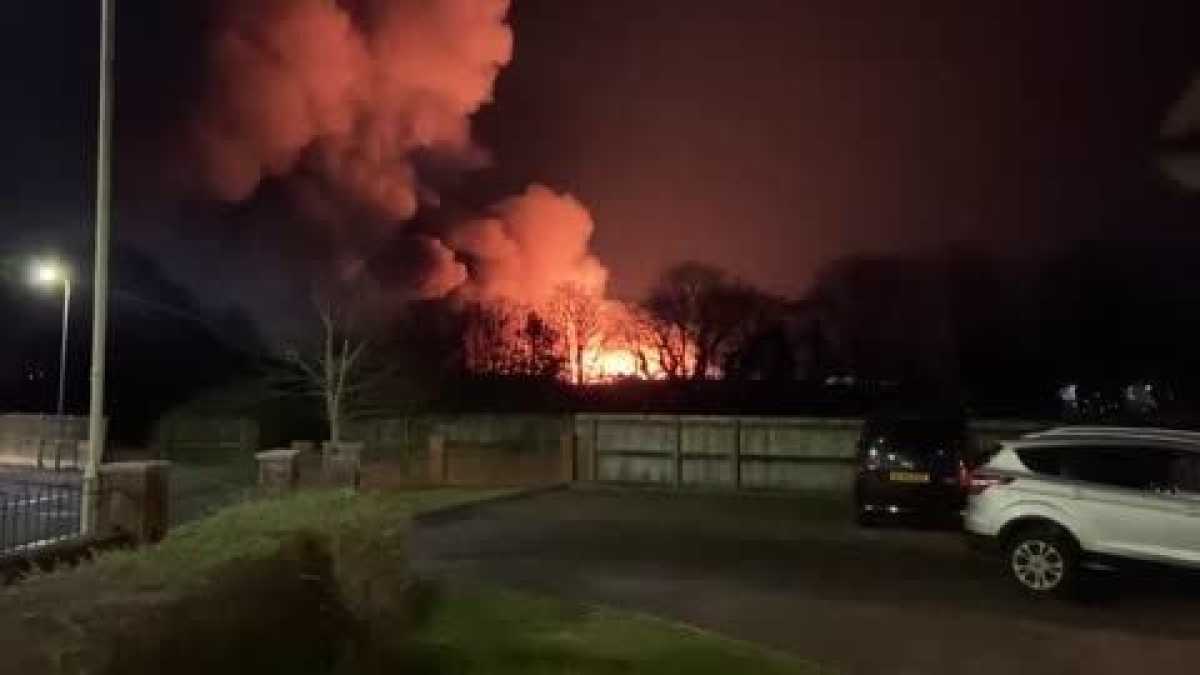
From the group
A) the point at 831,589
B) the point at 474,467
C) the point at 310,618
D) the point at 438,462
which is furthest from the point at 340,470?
the point at 474,467

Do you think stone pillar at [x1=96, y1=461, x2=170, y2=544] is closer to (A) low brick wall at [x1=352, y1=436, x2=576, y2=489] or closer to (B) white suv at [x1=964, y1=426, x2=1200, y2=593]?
(B) white suv at [x1=964, y1=426, x2=1200, y2=593]

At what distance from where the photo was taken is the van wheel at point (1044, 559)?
12.9 metres

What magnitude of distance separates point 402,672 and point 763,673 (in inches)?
97.1

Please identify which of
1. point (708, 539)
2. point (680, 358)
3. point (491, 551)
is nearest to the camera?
point (491, 551)

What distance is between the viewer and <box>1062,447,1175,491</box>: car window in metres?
12.7

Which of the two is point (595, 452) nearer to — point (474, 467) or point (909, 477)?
point (474, 467)

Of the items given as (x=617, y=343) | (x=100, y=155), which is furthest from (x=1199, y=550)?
(x=617, y=343)

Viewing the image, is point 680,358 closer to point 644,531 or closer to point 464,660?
point 644,531

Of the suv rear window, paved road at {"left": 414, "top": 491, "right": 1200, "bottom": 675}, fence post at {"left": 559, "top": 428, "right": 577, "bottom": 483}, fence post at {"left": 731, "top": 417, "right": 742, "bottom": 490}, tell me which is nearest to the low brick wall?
fence post at {"left": 559, "top": 428, "right": 577, "bottom": 483}

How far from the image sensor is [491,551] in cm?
1692

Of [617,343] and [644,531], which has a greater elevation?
[617,343]

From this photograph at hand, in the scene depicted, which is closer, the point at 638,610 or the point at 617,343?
the point at 638,610

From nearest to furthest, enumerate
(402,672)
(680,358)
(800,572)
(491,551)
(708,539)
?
(402,672), (800,572), (491,551), (708,539), (680,358)

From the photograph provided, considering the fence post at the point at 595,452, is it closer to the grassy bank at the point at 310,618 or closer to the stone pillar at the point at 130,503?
the grassy bank at the point at 310,618
